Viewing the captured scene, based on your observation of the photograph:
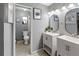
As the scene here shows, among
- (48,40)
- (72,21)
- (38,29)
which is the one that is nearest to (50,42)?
(48,40)

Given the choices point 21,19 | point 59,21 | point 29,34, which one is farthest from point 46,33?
point 21,19

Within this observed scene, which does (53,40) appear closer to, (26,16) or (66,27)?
(66,27)

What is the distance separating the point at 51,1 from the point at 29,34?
0.81 metres

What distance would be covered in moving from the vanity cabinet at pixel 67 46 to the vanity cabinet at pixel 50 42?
0.07m

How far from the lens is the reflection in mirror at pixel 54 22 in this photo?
130 centimetres

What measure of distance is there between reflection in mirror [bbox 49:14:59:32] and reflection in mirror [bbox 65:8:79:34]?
0.15 m

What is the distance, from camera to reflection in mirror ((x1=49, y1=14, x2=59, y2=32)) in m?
1.30

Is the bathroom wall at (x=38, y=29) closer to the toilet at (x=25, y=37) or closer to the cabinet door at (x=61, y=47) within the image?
the toilet at (x=25, y=37)

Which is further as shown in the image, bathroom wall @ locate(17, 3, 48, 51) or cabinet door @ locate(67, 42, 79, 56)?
bathroom wall @ locate(17, 3, 48, 51)

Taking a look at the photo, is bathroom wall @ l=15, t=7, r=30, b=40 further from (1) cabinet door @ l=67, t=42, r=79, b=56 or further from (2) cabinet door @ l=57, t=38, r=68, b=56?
(1) cabinet door @ l=67, t=42, r=79, b=56

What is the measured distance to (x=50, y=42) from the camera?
132 cm

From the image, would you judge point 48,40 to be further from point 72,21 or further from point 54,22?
point 72,21

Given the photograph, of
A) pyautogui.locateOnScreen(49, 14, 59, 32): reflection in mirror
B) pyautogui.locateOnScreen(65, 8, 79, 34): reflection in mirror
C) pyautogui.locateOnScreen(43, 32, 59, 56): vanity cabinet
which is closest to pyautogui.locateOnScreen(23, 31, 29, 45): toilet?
pyautogui.locateOnScreen(43, 32, 59, 56): vanity cabinet

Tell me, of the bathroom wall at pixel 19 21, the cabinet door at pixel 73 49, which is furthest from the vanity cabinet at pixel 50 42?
the bathroom wall at pixel 19 21
